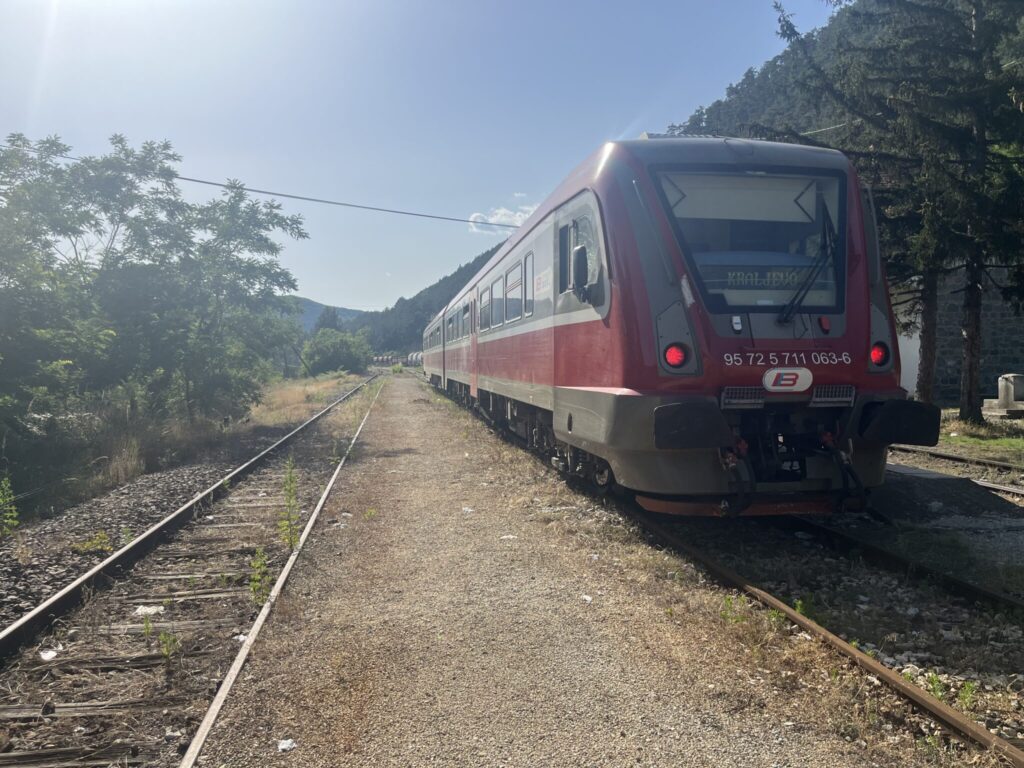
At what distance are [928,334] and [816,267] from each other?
11191mm

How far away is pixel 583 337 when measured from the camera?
652 centimetres

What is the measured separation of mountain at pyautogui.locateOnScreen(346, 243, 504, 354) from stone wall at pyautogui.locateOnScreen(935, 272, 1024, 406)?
10524 cm

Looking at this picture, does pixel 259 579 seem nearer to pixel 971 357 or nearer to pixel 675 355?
pixel 675 355

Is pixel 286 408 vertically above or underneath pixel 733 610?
underneath

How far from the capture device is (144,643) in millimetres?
4430

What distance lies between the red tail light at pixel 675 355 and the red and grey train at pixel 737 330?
0.04 ft

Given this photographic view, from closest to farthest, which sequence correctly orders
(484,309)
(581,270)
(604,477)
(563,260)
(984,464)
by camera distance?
(581,270)
(604,477)
(563,260)
(984,464)
(484,309)

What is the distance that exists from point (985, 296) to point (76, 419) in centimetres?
2308

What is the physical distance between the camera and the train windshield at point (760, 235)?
220 inches

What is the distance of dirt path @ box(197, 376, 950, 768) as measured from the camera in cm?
309

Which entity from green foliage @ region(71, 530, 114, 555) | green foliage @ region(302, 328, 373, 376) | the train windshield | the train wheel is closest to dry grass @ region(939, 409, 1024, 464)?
the train windshield

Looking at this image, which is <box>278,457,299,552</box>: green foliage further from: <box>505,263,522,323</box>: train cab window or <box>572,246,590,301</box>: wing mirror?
<box>505,263,522,323</box>: train cab window

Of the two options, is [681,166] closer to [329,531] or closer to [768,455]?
[768,455]

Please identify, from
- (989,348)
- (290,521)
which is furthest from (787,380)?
(989,348)
